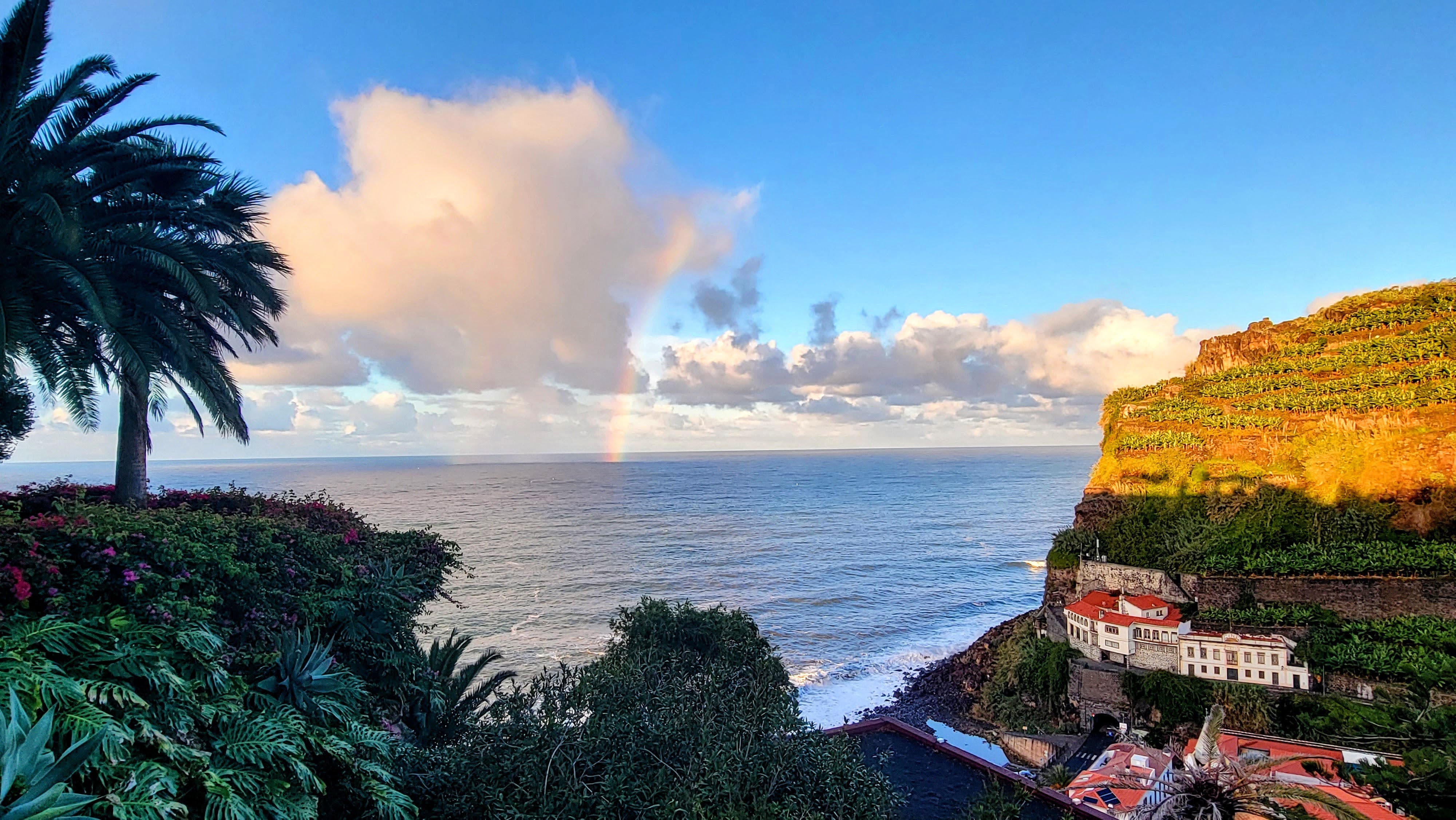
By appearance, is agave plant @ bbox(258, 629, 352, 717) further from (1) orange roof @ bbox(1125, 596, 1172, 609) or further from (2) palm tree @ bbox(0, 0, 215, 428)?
(1) orange roof @ bbox(1125, 596, 1172, 609)

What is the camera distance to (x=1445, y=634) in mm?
20844

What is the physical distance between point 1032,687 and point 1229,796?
69.1ft

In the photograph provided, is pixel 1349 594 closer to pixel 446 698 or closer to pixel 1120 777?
pixel 1120 777

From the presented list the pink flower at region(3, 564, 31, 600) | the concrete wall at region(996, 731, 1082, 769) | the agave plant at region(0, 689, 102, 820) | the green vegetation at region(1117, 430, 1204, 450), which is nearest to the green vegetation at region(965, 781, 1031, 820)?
the agave plant at region(0, 689, 102, 820)

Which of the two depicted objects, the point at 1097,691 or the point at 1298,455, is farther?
the point at 1298,455

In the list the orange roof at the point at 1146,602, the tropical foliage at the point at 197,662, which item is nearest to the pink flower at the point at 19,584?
the tropical foliage at the point at 197,662

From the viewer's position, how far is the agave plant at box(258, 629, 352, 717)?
301 inches

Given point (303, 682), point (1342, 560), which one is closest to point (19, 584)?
point (303, 682)

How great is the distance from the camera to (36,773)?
4199 mm

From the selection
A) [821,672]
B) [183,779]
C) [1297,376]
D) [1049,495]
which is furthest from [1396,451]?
[1049,495]

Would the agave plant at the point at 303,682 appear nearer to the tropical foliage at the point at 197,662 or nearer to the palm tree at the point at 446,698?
the tropical foliage at the point at 197,662

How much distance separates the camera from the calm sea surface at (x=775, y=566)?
34094 millimetres

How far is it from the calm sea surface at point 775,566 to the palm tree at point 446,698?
9.22 ft

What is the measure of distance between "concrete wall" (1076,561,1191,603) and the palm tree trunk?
34201 millimetres
